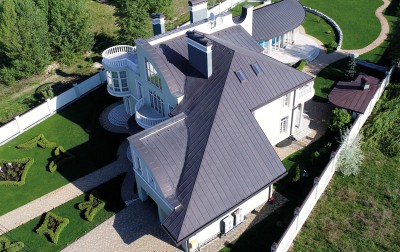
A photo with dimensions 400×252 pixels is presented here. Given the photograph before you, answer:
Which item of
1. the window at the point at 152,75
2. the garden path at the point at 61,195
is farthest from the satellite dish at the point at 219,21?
the garden path at the point at 61,195

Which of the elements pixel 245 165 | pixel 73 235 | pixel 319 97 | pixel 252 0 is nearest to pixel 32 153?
pixel 73 235

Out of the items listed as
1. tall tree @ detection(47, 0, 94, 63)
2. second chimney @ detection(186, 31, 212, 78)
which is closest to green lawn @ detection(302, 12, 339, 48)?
second chimney @ detection(186, 31, 212, 78)

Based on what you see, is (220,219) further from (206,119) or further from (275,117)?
(275,117)

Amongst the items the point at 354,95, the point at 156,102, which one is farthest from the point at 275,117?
the point at 156,102

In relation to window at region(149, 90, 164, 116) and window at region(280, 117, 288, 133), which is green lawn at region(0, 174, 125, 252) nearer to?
window at region(149, 90, 164, 116)

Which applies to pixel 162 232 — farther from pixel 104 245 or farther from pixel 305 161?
pixel 305 161

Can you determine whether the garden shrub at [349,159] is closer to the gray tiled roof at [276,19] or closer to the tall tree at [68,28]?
the gray tiled roof at [276,19]
